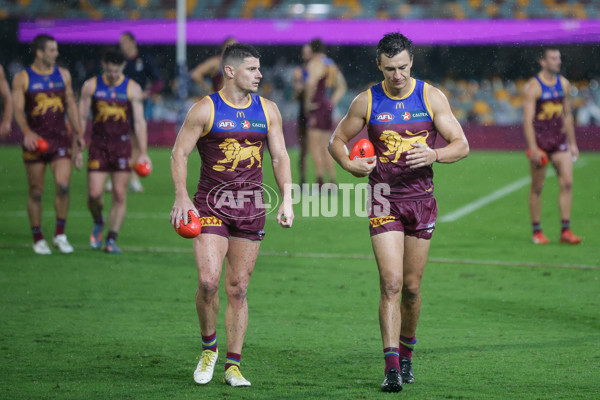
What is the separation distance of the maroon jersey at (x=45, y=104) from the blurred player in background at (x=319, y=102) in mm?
6505

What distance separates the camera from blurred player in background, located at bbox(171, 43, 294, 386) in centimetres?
579

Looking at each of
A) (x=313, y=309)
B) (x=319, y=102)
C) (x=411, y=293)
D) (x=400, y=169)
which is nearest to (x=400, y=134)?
(x=400, y=169)

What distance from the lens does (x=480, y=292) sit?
8914 mm

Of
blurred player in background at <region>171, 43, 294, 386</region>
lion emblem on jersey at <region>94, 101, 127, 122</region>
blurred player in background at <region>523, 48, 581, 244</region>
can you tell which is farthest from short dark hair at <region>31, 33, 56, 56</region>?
blurred player in background at <region>523, 48, 581, 244</region>

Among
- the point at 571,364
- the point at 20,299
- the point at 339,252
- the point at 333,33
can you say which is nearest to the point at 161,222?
the point at 339,252

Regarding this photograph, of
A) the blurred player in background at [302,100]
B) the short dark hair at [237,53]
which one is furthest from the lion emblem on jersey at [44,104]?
the blurred player in background at [302,100]

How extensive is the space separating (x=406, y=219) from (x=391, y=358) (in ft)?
2.93

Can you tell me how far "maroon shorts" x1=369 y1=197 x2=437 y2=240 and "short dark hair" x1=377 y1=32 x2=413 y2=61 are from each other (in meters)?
0.91

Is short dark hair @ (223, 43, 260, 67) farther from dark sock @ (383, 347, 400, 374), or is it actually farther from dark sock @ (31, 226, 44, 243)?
dark sock @ (31, 226, 44, 243)

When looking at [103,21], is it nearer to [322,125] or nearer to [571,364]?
[322,125]

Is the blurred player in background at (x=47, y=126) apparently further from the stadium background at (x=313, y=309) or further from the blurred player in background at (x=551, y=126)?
the blurred player in background at (x=551, y=126)

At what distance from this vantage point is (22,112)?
414 inches

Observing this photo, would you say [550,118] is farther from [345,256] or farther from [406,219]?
[406,219]

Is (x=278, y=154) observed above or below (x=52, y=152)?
above
